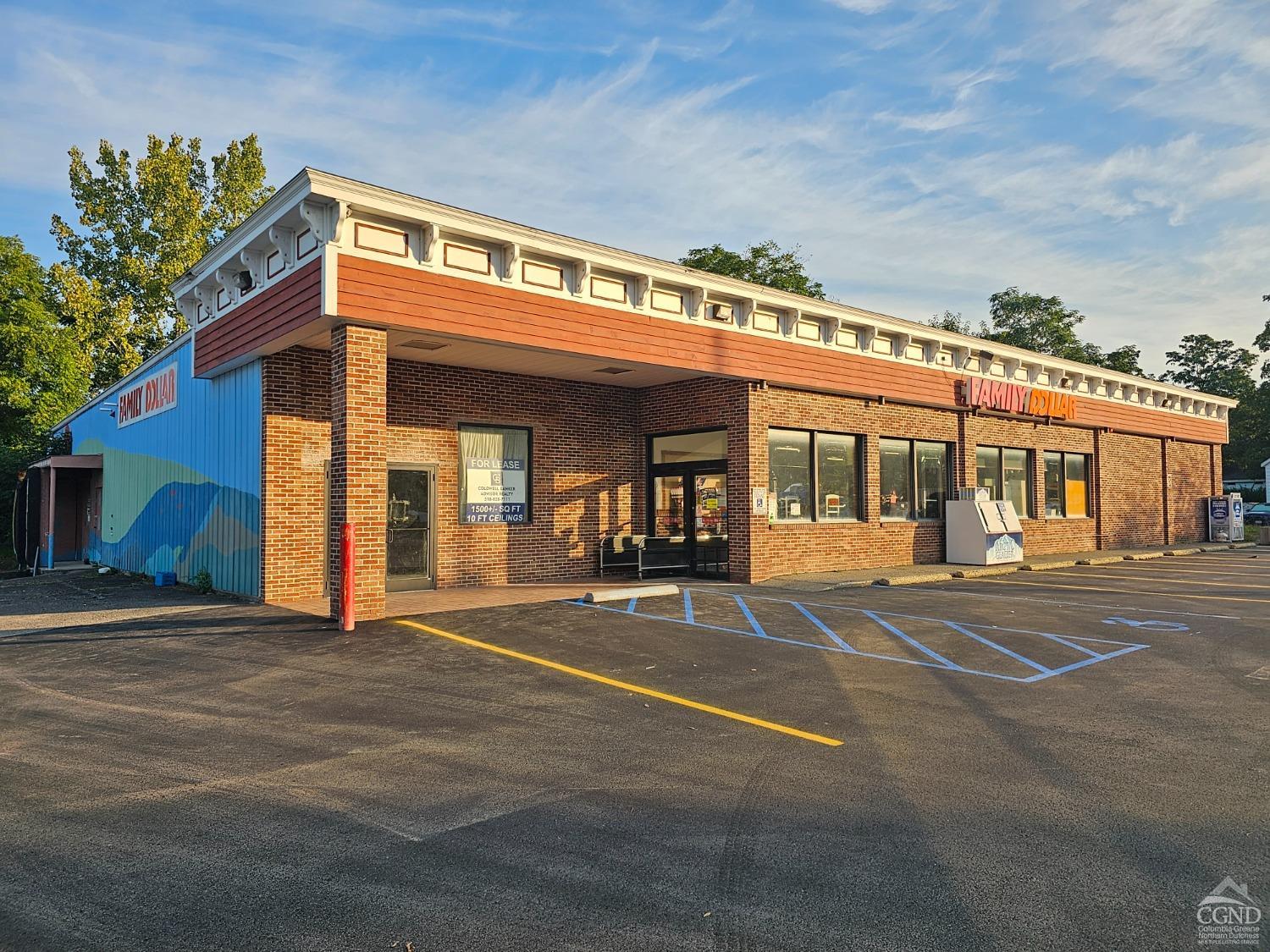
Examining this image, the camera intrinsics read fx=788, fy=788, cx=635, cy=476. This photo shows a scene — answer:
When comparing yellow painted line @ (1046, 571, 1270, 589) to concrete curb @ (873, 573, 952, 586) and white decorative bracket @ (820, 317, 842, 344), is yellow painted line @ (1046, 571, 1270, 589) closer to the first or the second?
concrete curb @ (873, 573, 952, 586)

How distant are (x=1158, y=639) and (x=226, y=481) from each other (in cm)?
1419

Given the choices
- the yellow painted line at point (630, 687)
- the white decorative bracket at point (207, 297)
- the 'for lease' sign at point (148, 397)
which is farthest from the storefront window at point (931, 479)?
the 'for lease' sign at point (148, 397)

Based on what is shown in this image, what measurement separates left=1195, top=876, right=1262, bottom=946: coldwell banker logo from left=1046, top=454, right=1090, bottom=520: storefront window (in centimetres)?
2195

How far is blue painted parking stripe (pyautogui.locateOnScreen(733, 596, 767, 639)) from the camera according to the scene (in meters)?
9.97

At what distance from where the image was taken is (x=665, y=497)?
57.0ft

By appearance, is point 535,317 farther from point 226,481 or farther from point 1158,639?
point 1158,639

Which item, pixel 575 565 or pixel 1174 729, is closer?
pixel 1174 729

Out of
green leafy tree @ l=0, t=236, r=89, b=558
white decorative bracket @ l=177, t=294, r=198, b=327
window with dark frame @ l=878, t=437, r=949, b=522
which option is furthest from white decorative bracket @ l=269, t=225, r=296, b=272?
green leafy tree @ l=0, t=236, r=89, b=558

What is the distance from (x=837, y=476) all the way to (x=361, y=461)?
10862 millimetres

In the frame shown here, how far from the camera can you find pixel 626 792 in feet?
15.2

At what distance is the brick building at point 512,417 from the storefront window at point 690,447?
2.0 inches

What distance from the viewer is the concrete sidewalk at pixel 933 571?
15055 millimetres

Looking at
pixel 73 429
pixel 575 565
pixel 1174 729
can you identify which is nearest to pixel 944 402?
pixel 575 565

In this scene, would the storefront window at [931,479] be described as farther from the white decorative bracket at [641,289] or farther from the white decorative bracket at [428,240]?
the white decorative bracket at [428,240]
